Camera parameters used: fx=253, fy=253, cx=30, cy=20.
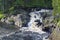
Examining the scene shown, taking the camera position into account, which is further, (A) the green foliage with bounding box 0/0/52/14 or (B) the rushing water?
(A) the green foliage with bounding box 0/0/52/14

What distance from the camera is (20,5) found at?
5272cm

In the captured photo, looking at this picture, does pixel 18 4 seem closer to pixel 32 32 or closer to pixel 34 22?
pixel 34 22

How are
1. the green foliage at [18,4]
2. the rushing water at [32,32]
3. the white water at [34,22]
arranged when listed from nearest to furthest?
the rushing water at [32,32] < the white water at [34,22] < the green foliage at [18,4]

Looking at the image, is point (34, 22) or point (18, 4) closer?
point (34, 22)

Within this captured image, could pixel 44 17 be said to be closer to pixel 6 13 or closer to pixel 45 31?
pixel 45 31

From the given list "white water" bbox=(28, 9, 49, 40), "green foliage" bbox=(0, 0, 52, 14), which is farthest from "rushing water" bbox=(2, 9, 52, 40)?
"green foliage" bbox=(0, 0, 52, 14)

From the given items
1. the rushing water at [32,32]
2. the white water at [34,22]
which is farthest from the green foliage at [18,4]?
the rushing water at [32,32]

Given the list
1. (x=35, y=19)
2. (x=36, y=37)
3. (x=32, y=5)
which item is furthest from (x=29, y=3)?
(x=36, y=37)

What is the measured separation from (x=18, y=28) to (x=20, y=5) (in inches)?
415

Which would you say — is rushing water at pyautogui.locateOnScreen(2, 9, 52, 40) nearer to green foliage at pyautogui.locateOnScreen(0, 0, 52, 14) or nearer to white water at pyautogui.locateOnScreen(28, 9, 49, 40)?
white water at pyautogui.locateOnScreen(28, 9, 49, 40)

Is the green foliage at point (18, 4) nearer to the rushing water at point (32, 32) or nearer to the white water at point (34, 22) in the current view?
the white water at point (34, 22)

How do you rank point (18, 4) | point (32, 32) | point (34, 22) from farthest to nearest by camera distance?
point (18, 4), point (34, 22), point (32, 32)

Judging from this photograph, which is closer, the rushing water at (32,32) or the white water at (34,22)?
the rushing water at (32,32)

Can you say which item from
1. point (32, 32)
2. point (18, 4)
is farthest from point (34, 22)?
point (18, 4)
